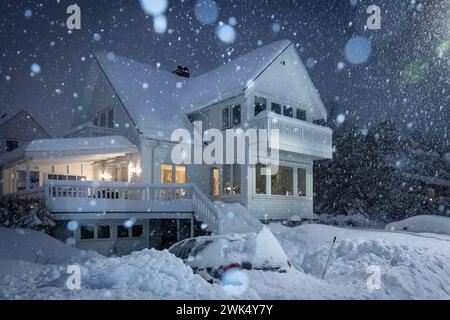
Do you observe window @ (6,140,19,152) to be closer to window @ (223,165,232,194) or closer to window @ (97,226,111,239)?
window @ (97,226,111,239)

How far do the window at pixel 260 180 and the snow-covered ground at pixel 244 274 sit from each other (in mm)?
5747

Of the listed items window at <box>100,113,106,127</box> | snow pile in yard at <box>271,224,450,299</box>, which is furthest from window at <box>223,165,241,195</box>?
window at <box>100,113,106,127</box>

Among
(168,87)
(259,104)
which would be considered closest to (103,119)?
(168,87)

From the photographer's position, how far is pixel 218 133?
22016mm

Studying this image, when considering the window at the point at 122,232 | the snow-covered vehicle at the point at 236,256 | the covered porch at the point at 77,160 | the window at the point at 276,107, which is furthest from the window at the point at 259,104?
the snow-covered vehicle at the point at 236,256

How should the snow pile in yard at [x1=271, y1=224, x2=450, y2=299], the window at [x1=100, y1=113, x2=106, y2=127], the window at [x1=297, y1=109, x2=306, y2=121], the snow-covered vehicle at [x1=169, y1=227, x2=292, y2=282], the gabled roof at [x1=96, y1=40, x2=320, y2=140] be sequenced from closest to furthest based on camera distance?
1. the snow-covered vehicle at [x1=169, y1=227, x2=292, y2=282]
2. the snow pile in yard at [x1=271, y1=224, x2=450, y2=299]
3. the gabled roof at [x1=96, y1=40, x2=320, y2=140]
4. the window at [x1=100, y1=113, x2=106, y2=127]
5. the window at [x1=297, y1=109, x2=306, y2=121]

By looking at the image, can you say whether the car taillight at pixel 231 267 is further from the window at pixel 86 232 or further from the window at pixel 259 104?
the window at pixel 259 104

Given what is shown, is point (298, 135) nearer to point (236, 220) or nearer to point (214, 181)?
point (214, 181)

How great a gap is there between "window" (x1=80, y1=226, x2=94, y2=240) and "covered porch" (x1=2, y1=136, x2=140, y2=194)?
2.65m

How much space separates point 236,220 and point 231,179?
3.94 metres

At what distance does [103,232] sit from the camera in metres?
18.1

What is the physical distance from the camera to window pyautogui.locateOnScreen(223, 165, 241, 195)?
2116 centimetres

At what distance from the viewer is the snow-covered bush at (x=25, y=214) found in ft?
44.1

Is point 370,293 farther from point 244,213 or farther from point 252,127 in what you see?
point 252,127
